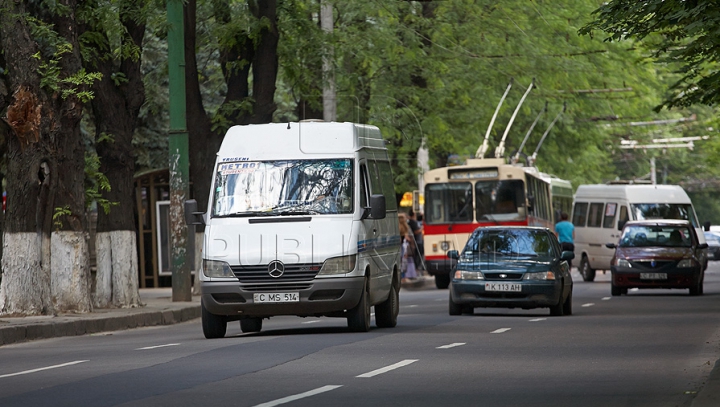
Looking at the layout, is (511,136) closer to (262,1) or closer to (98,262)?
(262,1)

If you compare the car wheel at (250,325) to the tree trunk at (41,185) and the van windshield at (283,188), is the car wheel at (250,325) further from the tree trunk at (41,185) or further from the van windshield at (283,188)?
the tree trunk at (41,185)

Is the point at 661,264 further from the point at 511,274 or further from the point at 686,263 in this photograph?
the point at 511,274

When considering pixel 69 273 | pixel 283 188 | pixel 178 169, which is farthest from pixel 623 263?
pixel 283 188

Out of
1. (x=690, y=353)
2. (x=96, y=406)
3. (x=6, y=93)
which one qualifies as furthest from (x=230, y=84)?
(x=96, y=406)

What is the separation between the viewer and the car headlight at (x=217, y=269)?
18047 millimetres

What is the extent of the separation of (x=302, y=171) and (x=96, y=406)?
8440mm

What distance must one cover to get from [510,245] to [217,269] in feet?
23.8

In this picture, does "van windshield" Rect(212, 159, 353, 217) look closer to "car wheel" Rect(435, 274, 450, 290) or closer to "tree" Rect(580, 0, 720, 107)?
"tree" Rect(580, 0, 720, 107)

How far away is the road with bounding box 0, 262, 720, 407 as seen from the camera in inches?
442

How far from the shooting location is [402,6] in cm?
3575

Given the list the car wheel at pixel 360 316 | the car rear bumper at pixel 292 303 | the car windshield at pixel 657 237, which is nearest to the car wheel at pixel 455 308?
the car wheel at pixel 360 316

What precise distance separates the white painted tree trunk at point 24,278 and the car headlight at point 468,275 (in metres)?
6.24

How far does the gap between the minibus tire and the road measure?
0.24m

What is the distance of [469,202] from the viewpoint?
37438 millimetres
